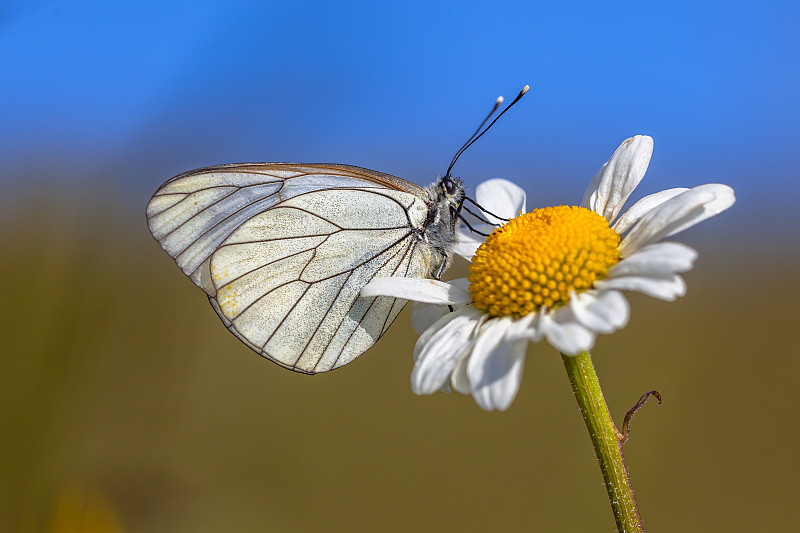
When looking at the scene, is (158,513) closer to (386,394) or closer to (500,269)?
(500,269)

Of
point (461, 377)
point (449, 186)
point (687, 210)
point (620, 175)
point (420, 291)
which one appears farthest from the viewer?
point (449, 186)

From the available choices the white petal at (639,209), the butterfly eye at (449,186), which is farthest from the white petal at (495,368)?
the butterfly eye at (449,186)

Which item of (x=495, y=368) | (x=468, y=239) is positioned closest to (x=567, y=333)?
(x=495, y=368)

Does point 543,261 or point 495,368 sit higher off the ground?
point 543,261

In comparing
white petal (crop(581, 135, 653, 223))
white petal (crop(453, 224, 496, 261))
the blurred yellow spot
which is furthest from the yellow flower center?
the blurred yellow spot

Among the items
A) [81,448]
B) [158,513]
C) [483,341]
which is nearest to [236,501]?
[158,513]

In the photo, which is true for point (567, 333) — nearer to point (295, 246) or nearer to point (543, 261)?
point (543, 261)

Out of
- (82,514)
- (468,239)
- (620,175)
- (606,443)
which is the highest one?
(620,175)
